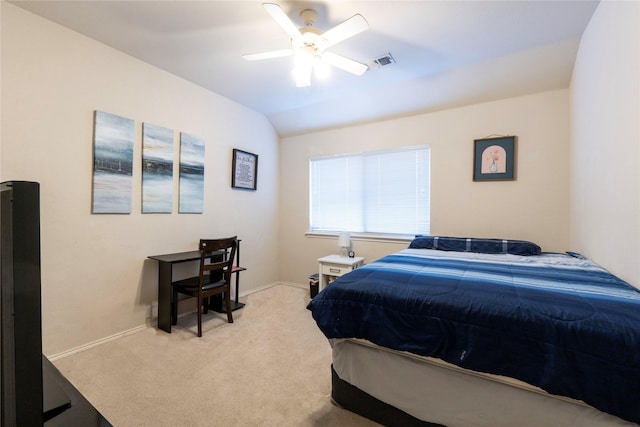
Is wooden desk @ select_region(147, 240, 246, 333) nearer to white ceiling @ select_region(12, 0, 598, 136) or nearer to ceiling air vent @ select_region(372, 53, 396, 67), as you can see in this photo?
white ceiling @ select_region(12, 0, 598, 136)

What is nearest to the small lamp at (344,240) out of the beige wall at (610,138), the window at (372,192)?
the window at (372,192)

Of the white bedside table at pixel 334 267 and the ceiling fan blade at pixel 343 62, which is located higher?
the ceiling fan blade at pixel 343 62

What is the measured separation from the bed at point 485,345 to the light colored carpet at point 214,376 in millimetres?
322

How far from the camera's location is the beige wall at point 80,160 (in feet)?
6.69

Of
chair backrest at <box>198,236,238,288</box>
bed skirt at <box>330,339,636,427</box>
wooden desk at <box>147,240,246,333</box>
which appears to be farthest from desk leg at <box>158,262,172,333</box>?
bed skirt at <box>330,339,636,427</box>

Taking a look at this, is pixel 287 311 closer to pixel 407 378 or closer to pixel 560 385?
pixel 407 378

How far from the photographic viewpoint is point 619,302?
3.83 feet

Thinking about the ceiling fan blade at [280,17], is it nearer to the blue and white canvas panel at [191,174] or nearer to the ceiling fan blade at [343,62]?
the ceiling fan blade at [343,62]

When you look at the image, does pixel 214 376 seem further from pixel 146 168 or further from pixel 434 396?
pixel 146 168

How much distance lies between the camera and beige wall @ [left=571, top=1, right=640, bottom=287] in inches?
55.9

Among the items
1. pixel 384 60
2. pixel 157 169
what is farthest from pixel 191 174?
pixel 384 60

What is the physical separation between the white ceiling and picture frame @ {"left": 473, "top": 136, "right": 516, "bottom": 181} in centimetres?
48

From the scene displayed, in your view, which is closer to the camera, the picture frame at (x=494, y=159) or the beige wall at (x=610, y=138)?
the beige wall at (x=610, y=138)

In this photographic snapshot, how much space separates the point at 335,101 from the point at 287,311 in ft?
8.73
